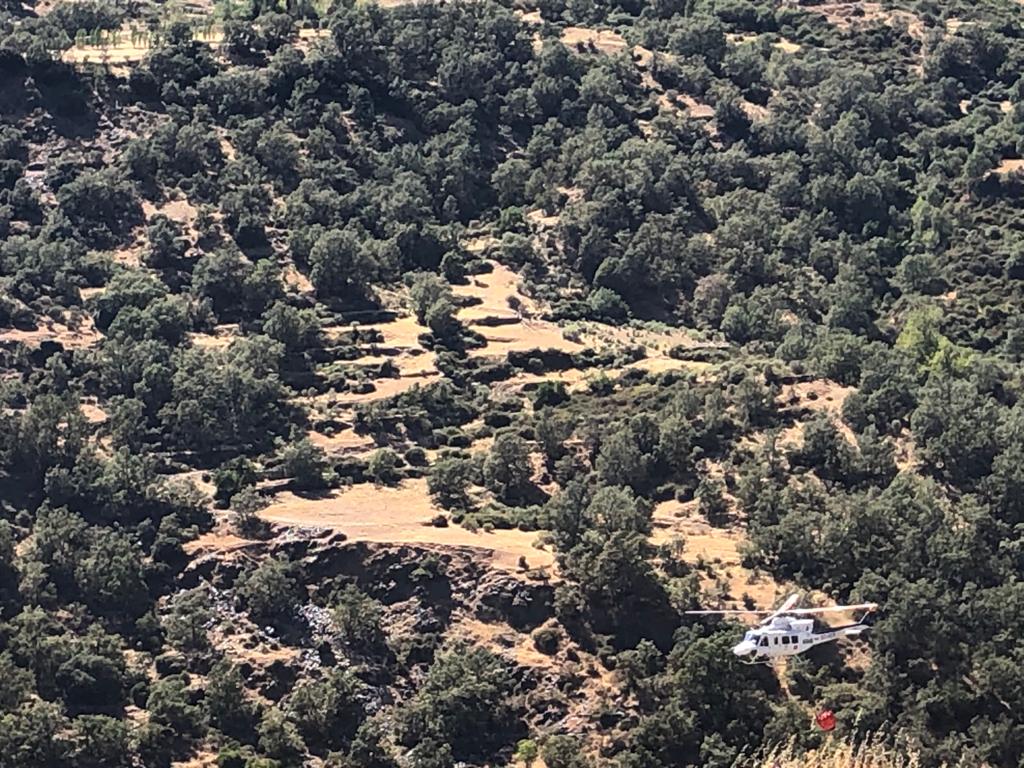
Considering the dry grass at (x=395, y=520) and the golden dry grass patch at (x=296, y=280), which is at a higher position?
the golden dry grass patch at (x=296, y=280)

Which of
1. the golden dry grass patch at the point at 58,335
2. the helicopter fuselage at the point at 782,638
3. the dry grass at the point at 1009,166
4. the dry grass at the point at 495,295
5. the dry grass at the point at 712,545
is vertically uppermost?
the helicopter fuselage at the point at 782,638

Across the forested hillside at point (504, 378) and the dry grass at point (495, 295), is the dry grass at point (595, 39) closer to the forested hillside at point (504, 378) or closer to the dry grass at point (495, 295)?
the forested hillside at point (504, 378)

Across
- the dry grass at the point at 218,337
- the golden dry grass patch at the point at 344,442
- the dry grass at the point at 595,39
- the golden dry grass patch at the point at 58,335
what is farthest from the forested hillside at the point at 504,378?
the dry grass at the point at 595,39

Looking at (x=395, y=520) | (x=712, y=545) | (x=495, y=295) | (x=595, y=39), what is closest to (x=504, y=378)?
(x=495, y=295)

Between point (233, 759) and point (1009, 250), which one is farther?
point (1009, 250)

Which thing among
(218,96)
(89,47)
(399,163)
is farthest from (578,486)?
(89,47)

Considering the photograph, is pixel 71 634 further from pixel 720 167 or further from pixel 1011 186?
pixel 1011 186

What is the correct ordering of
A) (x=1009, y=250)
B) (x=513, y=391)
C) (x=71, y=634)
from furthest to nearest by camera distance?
(x=1009, y=250) < (x=513, y=391) < (x=71, y=634)

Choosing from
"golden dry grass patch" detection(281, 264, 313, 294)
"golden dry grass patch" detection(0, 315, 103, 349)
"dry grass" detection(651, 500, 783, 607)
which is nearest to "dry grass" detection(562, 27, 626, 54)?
"golden dry grass patch" detection(281, 264, 313, 294)
